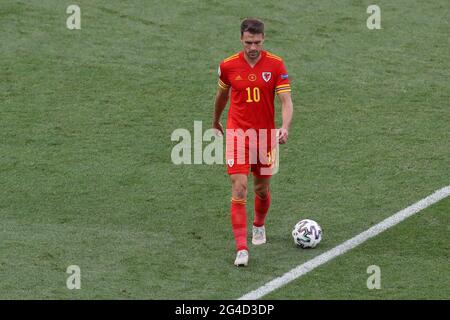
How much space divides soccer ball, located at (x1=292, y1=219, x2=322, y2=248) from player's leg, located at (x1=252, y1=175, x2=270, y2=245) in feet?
1.07

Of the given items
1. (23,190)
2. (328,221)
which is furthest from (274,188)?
(23,190)

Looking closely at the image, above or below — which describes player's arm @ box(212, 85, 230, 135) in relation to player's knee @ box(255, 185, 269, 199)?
above

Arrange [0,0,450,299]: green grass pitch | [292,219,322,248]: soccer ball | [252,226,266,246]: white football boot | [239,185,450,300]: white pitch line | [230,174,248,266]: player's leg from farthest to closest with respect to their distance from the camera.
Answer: [252,226,266,246]: white football boot, [292,219,322,248]: soccer ball, [230,174,248,266]: player's leg, [0,0,450,299]: green grass pitch, [239,185,450,300]: white pitch line

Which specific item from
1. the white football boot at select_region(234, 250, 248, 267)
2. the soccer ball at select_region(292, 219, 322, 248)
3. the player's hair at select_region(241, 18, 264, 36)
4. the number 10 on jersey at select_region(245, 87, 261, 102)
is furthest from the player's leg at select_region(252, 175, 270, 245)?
the player's hair at select_region(241, 18, 264, 36)

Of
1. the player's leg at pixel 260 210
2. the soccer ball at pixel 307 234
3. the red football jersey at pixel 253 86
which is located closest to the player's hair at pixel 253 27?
the red football jersey at pixel 253 86

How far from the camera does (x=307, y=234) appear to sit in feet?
33.4

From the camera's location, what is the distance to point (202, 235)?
416 inches

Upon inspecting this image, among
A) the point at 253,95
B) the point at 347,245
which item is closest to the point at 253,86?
the point at 253,95

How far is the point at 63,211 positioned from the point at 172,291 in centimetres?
218

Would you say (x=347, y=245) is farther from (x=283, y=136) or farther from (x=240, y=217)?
(x=283, y=136)

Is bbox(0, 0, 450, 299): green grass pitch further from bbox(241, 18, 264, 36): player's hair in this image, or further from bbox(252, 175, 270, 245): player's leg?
bbox(241, 18, 264, 36): player's hair

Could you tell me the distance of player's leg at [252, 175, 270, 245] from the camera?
33.8ft

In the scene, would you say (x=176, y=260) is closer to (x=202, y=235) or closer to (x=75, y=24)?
(x=202, y=235)

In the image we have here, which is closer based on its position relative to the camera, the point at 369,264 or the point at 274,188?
the point at 369,264
